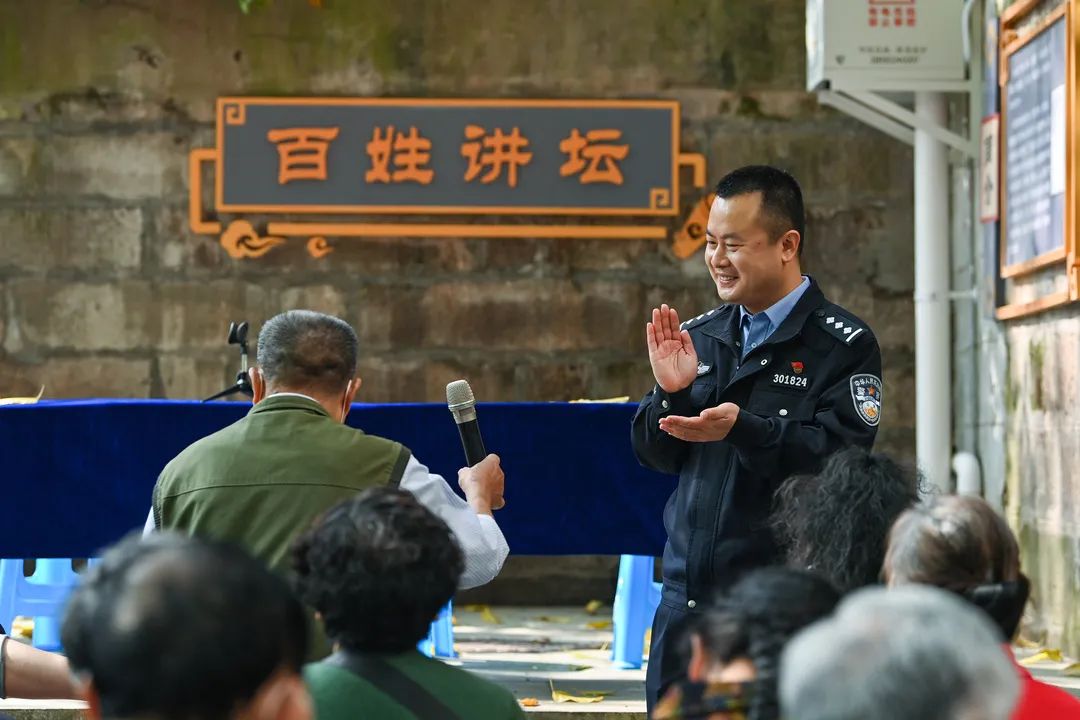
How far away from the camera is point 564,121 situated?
7.44 m

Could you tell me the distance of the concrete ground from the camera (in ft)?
16.0

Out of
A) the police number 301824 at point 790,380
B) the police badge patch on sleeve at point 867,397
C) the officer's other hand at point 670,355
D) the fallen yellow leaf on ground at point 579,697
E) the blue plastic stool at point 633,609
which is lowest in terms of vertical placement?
the fallen yellow leaf on ground at point 579,697

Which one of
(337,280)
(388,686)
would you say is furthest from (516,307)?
(388,686)

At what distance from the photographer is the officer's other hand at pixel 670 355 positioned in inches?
123

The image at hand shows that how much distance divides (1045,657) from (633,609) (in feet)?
5.39

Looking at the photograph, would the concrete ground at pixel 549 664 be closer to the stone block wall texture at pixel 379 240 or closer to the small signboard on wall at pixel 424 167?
the stone block wall texture at pixel 379 240

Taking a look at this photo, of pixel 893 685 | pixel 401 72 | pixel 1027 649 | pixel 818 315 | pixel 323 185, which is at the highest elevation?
pixel 401 72

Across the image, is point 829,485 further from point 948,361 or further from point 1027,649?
point 948,361

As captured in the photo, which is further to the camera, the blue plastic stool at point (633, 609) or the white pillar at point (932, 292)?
the white pillar at point (932, 292)

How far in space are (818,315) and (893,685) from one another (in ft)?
6.87

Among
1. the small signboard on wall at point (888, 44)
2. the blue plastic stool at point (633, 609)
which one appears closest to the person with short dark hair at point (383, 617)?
the blue plastic stool at point (633, 609)

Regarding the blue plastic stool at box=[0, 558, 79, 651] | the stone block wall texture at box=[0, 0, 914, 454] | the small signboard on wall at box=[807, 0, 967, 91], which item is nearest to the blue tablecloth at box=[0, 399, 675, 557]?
the blue plastic stool at box=[0, 558, 79, 651]

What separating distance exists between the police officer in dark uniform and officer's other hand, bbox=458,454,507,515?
12.3 inches

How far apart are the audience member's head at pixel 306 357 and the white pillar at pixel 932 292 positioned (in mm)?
4458
